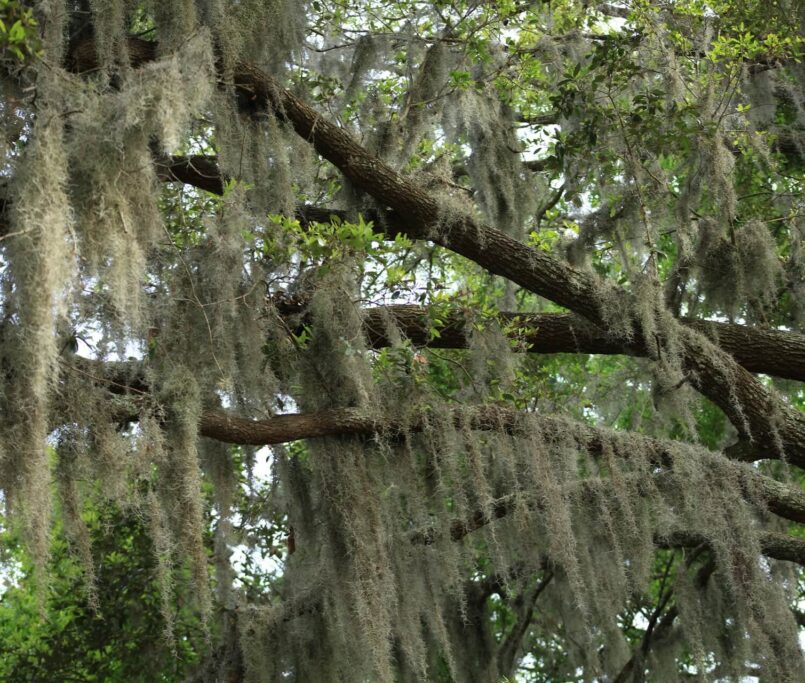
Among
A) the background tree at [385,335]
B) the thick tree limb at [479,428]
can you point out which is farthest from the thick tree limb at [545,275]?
the thick tree limb at [479,428]

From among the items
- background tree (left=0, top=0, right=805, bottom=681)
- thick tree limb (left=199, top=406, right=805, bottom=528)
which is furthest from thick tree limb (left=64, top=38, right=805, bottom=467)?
thick tree limb (left=199, top=406, right=805, bottom=528)

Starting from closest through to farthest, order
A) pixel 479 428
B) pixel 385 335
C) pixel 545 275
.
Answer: pixel 479 428 → pixel 385 335 → pixel 545 275

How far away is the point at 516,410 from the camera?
473 cm

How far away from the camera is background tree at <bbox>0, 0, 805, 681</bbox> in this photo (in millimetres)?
3625

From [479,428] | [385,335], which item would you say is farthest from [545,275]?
[479,428]

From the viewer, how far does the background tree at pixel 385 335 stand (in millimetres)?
3625

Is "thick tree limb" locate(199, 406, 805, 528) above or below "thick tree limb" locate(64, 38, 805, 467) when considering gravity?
below

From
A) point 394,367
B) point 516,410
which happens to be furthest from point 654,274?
point 394,367

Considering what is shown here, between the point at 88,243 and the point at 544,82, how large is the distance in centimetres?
415

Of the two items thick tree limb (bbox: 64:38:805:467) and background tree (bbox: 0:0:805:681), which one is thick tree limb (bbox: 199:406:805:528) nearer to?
background tree (bbox: 0:0:805:681)

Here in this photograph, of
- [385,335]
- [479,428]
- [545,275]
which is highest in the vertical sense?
[545,275]

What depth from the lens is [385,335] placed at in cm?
492

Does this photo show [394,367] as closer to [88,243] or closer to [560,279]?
[560,279]

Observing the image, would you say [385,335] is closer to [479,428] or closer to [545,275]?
[479,428]
